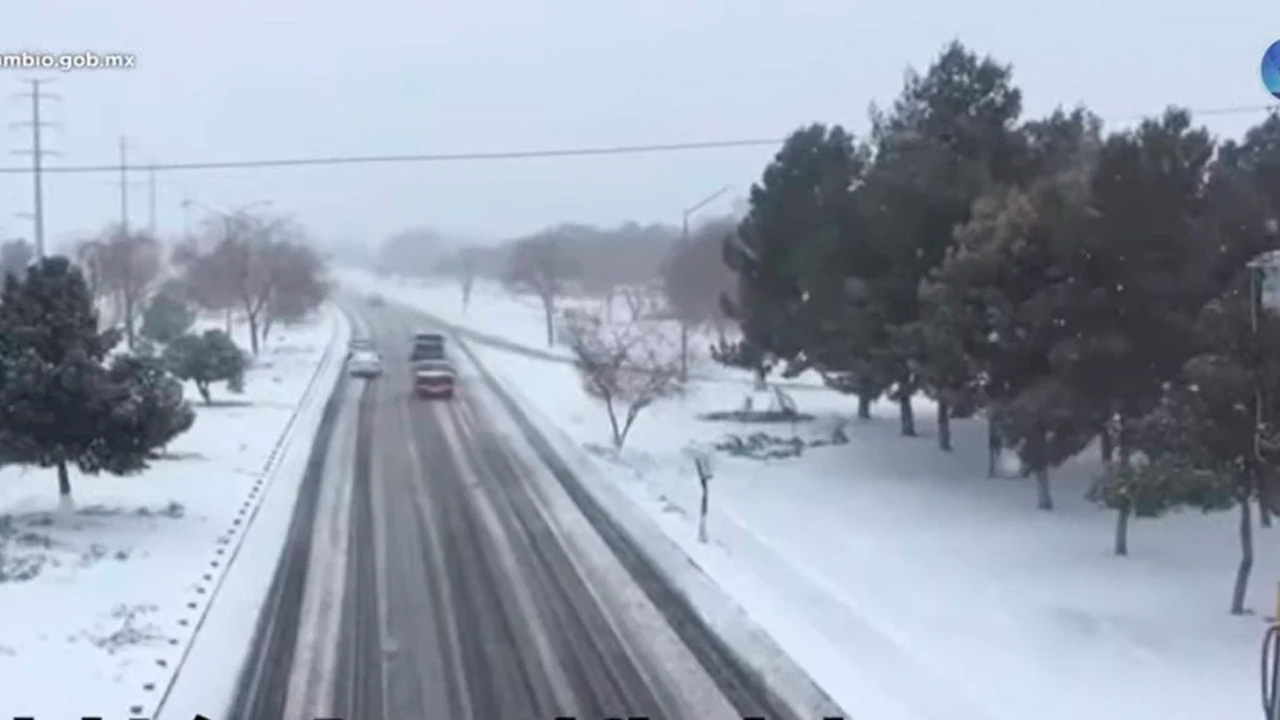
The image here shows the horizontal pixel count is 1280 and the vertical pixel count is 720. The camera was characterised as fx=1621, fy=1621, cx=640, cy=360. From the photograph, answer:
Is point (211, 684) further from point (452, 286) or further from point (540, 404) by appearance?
point (452, 286)

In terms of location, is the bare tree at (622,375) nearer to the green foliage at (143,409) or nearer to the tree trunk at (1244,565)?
the green foliage at (143,409)

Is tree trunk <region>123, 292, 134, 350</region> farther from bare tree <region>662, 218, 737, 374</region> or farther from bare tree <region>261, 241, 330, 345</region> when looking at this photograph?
bare tree <region>662, 218, 737, 374</region>

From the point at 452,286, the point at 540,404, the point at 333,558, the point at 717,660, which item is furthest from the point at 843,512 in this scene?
the point at 452,286

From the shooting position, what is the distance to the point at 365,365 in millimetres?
56250

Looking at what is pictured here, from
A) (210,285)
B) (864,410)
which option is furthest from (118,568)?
(210,285)

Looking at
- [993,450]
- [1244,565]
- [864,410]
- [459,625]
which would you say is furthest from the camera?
[864,410]

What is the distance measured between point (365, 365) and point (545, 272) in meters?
30.0

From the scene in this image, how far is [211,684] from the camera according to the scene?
1596 centimetres

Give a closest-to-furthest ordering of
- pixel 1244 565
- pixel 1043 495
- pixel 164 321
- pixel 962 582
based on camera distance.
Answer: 1. pixel 1244 565
2. pixel 962 582
3. pixel 1043 495
4. pixel 164 321

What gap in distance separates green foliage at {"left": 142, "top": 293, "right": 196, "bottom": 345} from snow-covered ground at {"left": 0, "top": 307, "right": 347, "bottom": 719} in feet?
50.7

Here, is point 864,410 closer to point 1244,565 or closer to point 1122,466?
point 1122,466

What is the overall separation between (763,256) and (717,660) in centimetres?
2617

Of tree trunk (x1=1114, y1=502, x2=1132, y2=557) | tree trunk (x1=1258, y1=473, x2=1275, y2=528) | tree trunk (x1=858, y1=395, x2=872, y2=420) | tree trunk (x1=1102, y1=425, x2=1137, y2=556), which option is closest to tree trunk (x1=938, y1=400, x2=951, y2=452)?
tree trunk (x1=858, y1=395, x2=872, y2=420)

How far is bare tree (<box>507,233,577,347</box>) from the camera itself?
8250 cm
